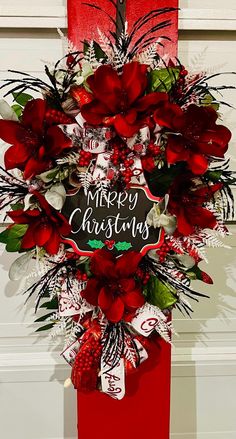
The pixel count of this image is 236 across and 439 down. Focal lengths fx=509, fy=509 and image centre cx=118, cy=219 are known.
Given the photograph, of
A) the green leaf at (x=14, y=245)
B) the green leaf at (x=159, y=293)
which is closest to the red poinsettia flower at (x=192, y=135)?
the green leaf at (x=159, y=293)

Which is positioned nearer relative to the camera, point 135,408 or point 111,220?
point 111,220

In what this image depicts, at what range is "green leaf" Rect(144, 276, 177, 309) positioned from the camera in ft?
2.89

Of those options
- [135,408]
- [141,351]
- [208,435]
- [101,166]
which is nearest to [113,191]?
[101,166]

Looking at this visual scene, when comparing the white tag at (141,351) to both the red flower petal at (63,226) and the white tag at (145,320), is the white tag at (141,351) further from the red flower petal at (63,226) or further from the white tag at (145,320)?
the red flower petal at (63,226)

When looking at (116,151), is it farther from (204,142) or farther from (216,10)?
(216,10)

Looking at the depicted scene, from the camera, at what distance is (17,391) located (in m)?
1.21

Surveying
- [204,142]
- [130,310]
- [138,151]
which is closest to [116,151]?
[138,151]

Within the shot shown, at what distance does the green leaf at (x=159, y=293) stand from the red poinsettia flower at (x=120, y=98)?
0.87ft

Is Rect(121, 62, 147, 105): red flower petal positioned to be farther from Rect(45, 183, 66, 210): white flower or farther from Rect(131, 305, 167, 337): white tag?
Rect(131, 305, 167, 337): white tag

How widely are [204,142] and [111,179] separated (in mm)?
168

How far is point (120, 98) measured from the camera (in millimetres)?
809

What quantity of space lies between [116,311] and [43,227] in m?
0.19

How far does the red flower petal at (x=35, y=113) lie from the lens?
2.67 feet

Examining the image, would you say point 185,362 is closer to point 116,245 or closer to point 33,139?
point 116,245
